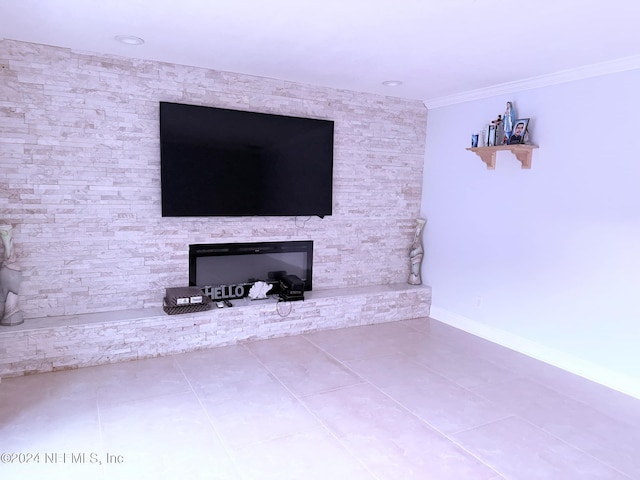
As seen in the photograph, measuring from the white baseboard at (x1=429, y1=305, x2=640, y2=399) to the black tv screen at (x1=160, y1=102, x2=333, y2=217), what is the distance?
5.76ft

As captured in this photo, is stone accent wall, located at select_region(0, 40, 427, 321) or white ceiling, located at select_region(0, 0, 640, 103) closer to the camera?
white ceiling, located at select_region(0, 0, 640, 103)

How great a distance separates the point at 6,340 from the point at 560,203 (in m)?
4.35

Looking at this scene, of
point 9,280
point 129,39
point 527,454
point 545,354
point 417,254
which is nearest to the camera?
point 527,454

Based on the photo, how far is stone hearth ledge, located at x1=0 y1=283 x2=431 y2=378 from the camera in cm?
323

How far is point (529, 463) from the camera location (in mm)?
2398

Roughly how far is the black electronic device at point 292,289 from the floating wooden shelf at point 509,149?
2087mm

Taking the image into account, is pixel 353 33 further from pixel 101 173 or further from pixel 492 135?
pixel 101 173

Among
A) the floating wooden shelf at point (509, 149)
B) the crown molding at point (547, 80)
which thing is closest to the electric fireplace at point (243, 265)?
the floating wooden shelf at point (509, 149)

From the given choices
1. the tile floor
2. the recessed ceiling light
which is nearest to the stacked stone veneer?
the recessed ceiling light

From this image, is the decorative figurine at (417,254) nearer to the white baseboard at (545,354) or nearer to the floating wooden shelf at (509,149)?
the white baseboard at (545,354)

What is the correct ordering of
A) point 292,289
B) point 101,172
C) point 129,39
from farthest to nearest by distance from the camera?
point 292,289, point 101,172, point 129,39

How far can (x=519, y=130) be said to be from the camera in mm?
3891

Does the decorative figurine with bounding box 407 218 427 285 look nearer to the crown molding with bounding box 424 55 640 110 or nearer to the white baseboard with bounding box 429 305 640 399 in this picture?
the white baseboard with bounding box 429 305 640 399

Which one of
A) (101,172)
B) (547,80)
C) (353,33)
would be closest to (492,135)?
(547,80)
